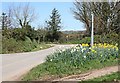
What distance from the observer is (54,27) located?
5053 centimetres

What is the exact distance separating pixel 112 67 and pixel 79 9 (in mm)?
29187

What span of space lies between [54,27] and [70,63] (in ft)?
132

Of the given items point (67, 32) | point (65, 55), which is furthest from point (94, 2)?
point (65, 55)

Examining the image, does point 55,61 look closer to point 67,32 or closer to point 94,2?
point 94,2

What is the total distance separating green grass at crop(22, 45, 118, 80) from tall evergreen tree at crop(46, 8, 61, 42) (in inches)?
1404

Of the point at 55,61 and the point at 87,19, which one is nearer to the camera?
the point at 55,61

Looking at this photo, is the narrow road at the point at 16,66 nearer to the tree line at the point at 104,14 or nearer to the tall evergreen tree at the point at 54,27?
the tree line at the point at 104,14

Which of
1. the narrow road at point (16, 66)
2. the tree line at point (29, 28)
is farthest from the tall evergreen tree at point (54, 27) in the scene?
the narrow road at point (16, 66)

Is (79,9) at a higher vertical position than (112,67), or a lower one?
higher

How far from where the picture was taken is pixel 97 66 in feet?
34.0

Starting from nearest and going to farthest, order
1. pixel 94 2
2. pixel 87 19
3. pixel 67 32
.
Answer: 1. pixel 94 2
2. pixel 87 19
3. pixel 67 32

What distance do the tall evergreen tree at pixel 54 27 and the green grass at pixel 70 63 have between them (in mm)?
35659

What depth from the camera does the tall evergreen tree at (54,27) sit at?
48188 mm

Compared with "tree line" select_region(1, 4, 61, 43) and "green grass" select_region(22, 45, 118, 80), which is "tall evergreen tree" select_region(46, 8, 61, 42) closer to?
"tree line" select_region(1, 4, 61, 43)
